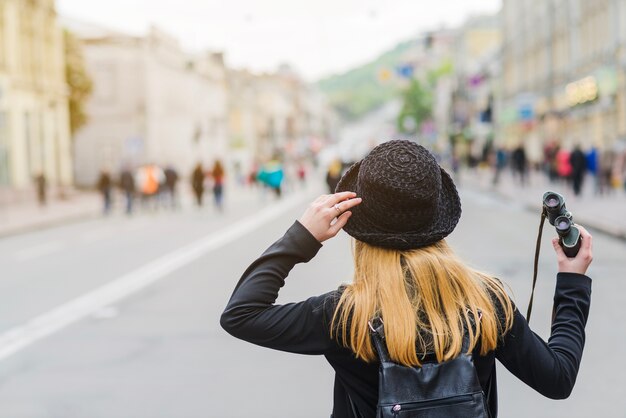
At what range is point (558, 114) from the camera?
167 ft

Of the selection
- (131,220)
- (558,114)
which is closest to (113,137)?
(558,114)

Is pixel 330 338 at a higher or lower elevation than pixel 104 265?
higher

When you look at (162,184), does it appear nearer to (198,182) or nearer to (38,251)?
(198,182)

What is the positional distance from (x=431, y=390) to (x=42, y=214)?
103 ft

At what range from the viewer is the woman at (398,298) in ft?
7.60

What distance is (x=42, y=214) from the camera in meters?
32.3

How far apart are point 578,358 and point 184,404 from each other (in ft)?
13.7

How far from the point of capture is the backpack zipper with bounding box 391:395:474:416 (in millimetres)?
2219

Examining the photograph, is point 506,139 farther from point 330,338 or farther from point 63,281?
point 330,338

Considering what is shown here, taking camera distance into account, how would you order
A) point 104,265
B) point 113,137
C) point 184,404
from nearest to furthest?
point 184,404
point 104,265
point 113,137

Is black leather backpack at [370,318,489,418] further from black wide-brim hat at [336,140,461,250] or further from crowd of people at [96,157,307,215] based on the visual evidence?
crowd of people at [96,157,307,215]

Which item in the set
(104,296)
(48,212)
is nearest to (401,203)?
(104,296)

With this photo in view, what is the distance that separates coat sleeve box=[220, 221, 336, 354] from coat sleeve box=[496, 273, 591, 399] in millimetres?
431

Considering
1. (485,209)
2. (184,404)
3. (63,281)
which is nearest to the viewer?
(184,404)
